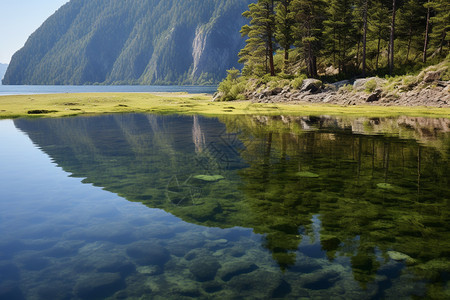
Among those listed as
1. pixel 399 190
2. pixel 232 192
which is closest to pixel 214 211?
pixel 232 192

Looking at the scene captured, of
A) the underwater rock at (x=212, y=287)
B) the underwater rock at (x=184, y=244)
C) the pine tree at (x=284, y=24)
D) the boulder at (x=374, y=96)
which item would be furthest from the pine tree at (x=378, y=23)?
the underwater rock at (x=212, y=287)

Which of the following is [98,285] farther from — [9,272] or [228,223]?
[228,223]

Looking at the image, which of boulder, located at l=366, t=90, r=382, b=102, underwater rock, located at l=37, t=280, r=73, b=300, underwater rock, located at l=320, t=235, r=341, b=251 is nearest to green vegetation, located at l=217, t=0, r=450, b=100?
boulder, located at l=366, t=90, r=382, b=102

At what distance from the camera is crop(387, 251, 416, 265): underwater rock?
16.5 ft

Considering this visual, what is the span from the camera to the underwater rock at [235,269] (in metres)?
4.81

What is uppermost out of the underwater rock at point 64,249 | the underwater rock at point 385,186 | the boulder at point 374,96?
Answer: the boulder at point 374,96

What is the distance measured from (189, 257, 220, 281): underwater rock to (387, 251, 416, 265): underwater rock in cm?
278

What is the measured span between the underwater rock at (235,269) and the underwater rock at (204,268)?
132 millimetres

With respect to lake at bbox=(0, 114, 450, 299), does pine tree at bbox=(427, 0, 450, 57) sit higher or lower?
higher

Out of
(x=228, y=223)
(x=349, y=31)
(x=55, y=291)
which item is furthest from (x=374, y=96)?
(x=55, y=291)

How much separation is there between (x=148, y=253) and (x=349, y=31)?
49573mm

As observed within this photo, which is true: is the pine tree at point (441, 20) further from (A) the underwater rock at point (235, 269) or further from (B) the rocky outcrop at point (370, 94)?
(A) the underwater rock at point (235, 269)

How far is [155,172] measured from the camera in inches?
416

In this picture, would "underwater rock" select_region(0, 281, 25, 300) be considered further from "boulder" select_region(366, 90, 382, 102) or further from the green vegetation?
the green vegetation
